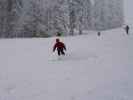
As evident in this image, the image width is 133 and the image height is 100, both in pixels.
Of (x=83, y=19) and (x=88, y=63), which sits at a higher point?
(x=83, y=19)

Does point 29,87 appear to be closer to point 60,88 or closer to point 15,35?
point 60,88

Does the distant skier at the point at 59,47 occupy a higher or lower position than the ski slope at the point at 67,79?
higher

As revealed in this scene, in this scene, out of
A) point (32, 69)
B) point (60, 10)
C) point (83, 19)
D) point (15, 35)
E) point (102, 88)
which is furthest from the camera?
point (83, 19)

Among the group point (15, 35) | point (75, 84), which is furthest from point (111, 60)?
point (15, 35)

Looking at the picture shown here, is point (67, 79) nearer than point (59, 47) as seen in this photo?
Yes

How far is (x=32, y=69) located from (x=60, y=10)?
40.5 meters

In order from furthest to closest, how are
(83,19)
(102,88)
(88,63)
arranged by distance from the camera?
(83,19) < (88,63) < (102,88)

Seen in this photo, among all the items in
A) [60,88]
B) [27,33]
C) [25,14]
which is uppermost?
[25,14]

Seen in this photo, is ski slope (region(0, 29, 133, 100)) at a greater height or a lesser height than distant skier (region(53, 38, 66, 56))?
lesser

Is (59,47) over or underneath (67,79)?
over

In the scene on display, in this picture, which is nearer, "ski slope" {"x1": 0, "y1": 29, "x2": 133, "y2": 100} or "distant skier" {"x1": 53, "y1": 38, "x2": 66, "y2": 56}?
"ski slope" {"x1": 0, "y1": 29, "x2": 133, "y2": 100}

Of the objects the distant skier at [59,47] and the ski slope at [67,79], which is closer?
the ski slope at [67,79]

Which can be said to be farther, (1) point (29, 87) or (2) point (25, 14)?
(2) point (25, 14)

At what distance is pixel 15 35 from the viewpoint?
47.6 meters
